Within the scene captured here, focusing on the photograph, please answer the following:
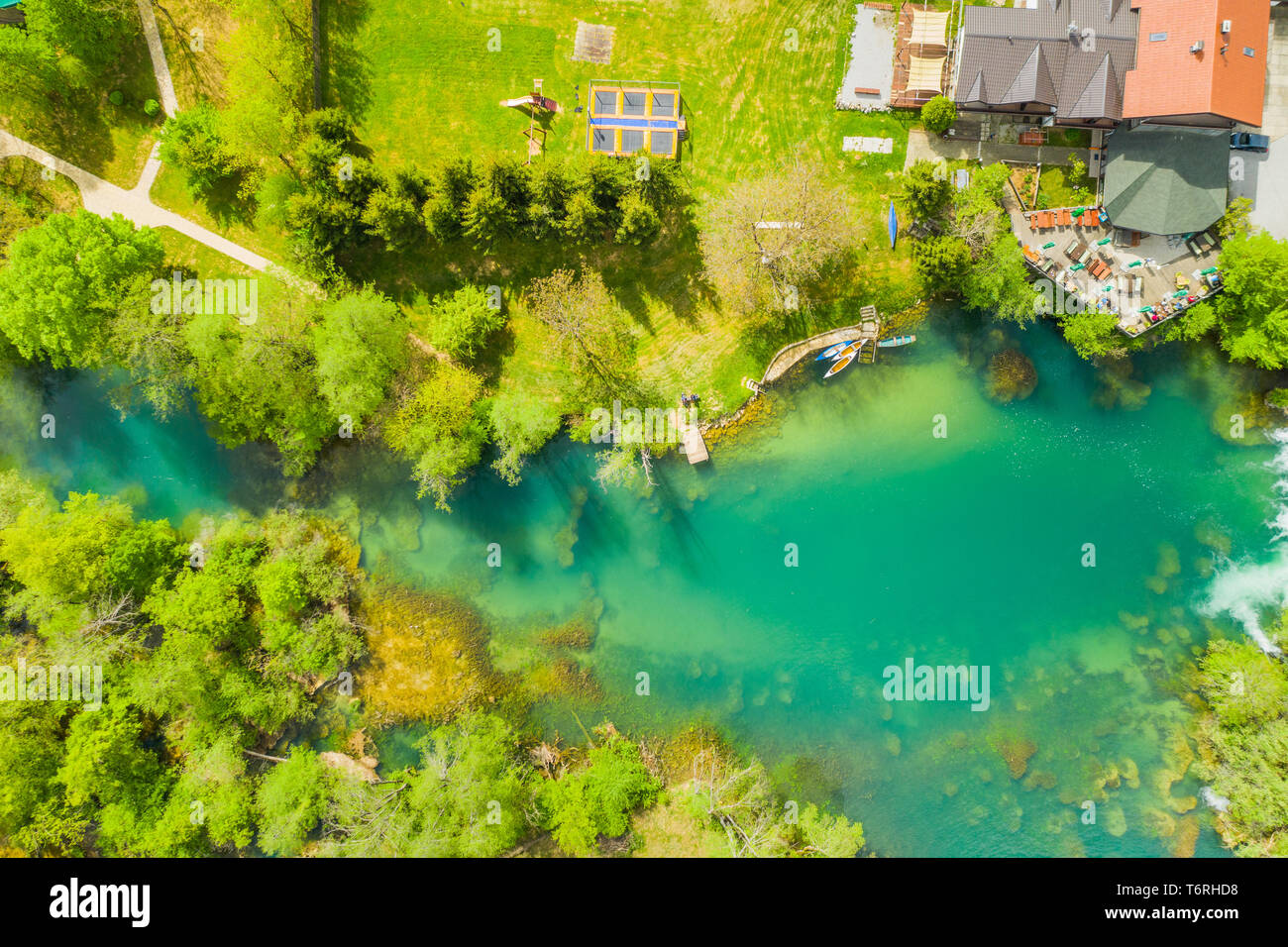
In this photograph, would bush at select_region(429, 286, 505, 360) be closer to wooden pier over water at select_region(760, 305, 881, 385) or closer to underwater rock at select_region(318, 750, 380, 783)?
wooden pier over water at select_region(760, 305, 881, 385)

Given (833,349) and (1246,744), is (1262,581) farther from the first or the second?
(833,349)

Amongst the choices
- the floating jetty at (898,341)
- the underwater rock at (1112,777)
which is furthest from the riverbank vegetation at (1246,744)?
the floating jetty at (898,341)

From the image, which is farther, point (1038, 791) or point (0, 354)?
point (1038, 791)

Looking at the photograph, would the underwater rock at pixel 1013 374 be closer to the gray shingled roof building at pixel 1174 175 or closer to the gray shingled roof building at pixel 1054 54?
the gray shingled roof building at pixel 1174 175
